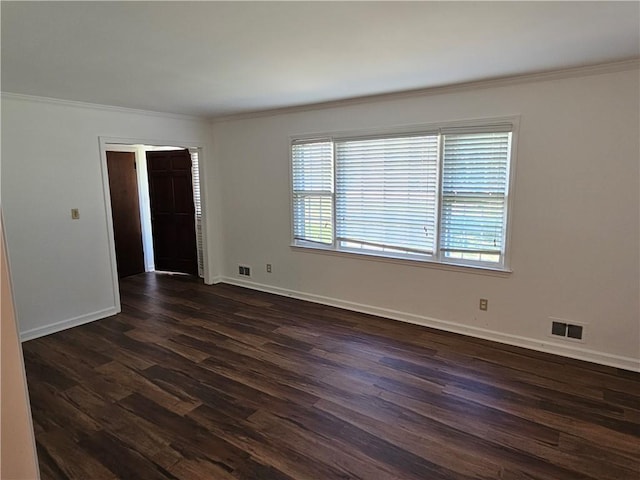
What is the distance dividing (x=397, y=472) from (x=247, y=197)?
13.0 ft

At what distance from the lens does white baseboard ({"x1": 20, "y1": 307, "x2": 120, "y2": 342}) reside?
375cm

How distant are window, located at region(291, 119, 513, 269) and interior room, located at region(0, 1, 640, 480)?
0.02 metres

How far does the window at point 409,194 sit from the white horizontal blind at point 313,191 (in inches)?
0.5

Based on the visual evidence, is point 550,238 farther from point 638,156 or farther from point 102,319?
point 102,319

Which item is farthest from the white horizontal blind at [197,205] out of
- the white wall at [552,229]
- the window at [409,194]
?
the white wall at [552,229]

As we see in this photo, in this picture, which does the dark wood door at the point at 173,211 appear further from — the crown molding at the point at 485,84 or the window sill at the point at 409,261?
the window sill at the point at 409,261

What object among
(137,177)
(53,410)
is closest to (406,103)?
(53,410)

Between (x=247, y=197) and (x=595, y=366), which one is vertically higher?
(x=247, y=197)

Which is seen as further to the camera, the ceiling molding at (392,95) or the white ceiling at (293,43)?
the ceiling molding at (392,95)

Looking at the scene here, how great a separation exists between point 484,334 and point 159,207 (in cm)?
525

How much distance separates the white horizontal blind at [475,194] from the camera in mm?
3389

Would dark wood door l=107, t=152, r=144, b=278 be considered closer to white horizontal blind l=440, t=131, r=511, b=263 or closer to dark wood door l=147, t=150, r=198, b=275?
dark wood door l=147, t=150, r=198, b=275

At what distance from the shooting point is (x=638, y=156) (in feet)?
9.30

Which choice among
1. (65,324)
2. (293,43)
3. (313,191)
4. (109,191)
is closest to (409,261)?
(313,191)
